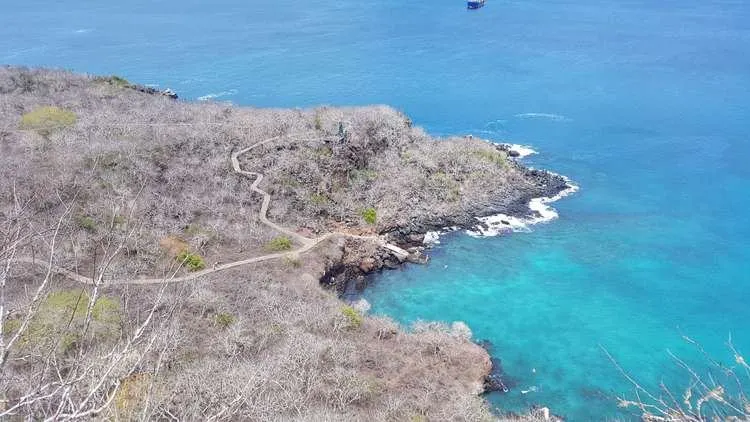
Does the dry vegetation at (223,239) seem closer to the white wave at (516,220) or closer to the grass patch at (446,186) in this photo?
the grass patch at (446,186)

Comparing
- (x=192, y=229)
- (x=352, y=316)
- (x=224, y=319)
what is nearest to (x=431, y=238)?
(x=352, y=316)

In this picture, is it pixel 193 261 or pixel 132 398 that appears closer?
pixel 132 398

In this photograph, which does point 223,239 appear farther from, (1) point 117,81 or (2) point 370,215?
(1) point 117,81

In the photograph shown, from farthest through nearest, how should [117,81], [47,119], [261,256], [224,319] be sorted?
[117,81] < [47,119] < [261,256] < [224,319]

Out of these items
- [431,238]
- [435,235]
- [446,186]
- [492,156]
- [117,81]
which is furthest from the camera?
[117,81]

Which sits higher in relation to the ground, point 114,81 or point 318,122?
point 114,81

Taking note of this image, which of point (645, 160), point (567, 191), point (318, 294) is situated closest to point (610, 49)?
point (645, 160)
